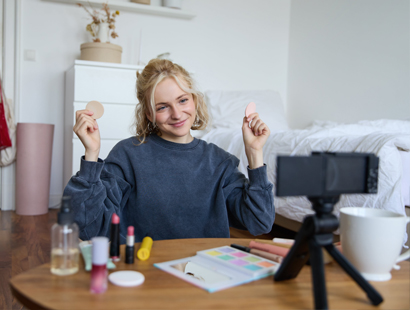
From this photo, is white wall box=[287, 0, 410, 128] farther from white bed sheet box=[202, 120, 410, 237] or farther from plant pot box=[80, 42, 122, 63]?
plant pot box=[80, 42, 122, 63]

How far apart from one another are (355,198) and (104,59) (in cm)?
195

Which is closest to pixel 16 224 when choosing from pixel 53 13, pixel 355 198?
pixel 53 13

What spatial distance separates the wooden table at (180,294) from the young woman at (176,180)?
1.28 feet

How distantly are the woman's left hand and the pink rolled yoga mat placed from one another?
2.25 metres

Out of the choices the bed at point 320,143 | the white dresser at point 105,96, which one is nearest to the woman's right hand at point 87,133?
the bed at point 320,143

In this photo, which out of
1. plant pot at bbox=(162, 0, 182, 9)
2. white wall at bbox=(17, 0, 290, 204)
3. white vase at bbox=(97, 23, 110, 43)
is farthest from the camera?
plant pot at bbox=(162, 0, 182, 9)

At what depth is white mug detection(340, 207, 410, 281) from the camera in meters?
0.62

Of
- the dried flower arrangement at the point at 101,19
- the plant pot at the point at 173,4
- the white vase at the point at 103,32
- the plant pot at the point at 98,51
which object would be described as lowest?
the plant pot at the point at 98,51

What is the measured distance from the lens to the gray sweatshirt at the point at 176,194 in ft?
3.40

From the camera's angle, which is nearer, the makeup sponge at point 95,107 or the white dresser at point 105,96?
the makeup sponge at point 95,107

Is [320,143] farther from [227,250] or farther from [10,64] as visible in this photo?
[10,64]

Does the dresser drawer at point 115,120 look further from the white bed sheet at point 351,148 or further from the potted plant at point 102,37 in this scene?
the white bed sheet at point 351,148

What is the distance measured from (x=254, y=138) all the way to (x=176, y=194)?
26cm

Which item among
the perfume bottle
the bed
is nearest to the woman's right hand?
the perfume bottle
